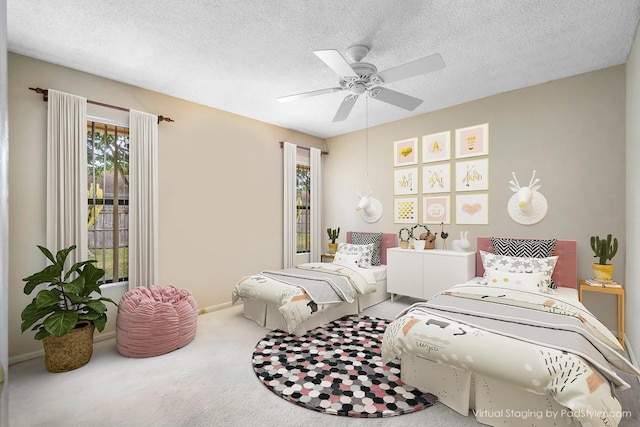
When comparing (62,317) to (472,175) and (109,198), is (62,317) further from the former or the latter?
(472,175)

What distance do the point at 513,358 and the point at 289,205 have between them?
3.86 m

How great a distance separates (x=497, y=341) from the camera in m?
1.82

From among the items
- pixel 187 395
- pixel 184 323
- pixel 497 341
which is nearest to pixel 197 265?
pixel 184 323

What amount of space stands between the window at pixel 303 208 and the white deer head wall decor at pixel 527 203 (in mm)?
3184

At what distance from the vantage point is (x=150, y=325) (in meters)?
2.77

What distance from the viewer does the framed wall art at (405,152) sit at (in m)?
4.62

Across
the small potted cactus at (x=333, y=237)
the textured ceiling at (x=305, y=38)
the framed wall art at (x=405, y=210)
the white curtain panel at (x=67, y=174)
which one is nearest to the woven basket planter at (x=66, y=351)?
the white curtain panel at (x=67, y=174)

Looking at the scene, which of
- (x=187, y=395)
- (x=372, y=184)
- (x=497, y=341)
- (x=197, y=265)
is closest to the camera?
(x=497, y=341)

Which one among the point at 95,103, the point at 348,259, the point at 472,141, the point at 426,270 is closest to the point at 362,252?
the point at 348,259

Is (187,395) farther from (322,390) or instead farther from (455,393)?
(455,393)

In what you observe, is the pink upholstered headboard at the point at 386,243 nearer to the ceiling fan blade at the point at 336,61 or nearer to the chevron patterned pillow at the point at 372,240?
the chevron patterned pillow at the point at 372,240

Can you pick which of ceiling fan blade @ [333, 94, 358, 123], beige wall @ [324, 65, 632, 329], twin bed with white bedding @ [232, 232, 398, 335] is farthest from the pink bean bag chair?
beige wall @ [324, 65, 632, 329]

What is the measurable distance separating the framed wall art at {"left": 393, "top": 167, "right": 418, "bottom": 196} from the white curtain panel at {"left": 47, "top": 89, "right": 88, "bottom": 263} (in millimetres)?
4085

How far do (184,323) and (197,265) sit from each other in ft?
3.70
